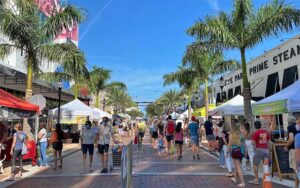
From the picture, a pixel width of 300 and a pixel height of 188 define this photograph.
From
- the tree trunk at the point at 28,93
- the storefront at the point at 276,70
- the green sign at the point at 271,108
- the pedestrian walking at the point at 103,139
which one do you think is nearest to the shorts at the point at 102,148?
→ the pedestrian walking at the point at 103,139

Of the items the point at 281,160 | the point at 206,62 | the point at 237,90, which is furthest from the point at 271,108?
the point at 206,62

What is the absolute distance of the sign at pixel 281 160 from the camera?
32.7 ft

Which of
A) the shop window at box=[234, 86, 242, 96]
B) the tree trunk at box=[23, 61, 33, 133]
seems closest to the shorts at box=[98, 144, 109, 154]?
the tree trunk at box=[23, 61, 33, 133]

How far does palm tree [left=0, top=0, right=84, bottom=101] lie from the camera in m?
14.6

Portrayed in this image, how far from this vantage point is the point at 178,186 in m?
9.28

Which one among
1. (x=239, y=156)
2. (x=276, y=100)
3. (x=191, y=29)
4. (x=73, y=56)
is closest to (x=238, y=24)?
(x=191, y=29)

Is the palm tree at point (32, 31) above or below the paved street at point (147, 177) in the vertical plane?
above

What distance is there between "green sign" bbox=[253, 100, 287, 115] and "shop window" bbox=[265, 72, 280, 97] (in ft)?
23.9

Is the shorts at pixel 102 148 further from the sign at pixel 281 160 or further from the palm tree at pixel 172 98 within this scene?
the palm tree at pixel 172 98

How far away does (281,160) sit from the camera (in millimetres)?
10016

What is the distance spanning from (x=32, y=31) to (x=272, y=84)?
521 inches

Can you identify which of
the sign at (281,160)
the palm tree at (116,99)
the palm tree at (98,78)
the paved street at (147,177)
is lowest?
the paved street at (147,177)

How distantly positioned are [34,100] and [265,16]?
10.9 m

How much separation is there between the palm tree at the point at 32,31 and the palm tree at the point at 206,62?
5815 millimetres
